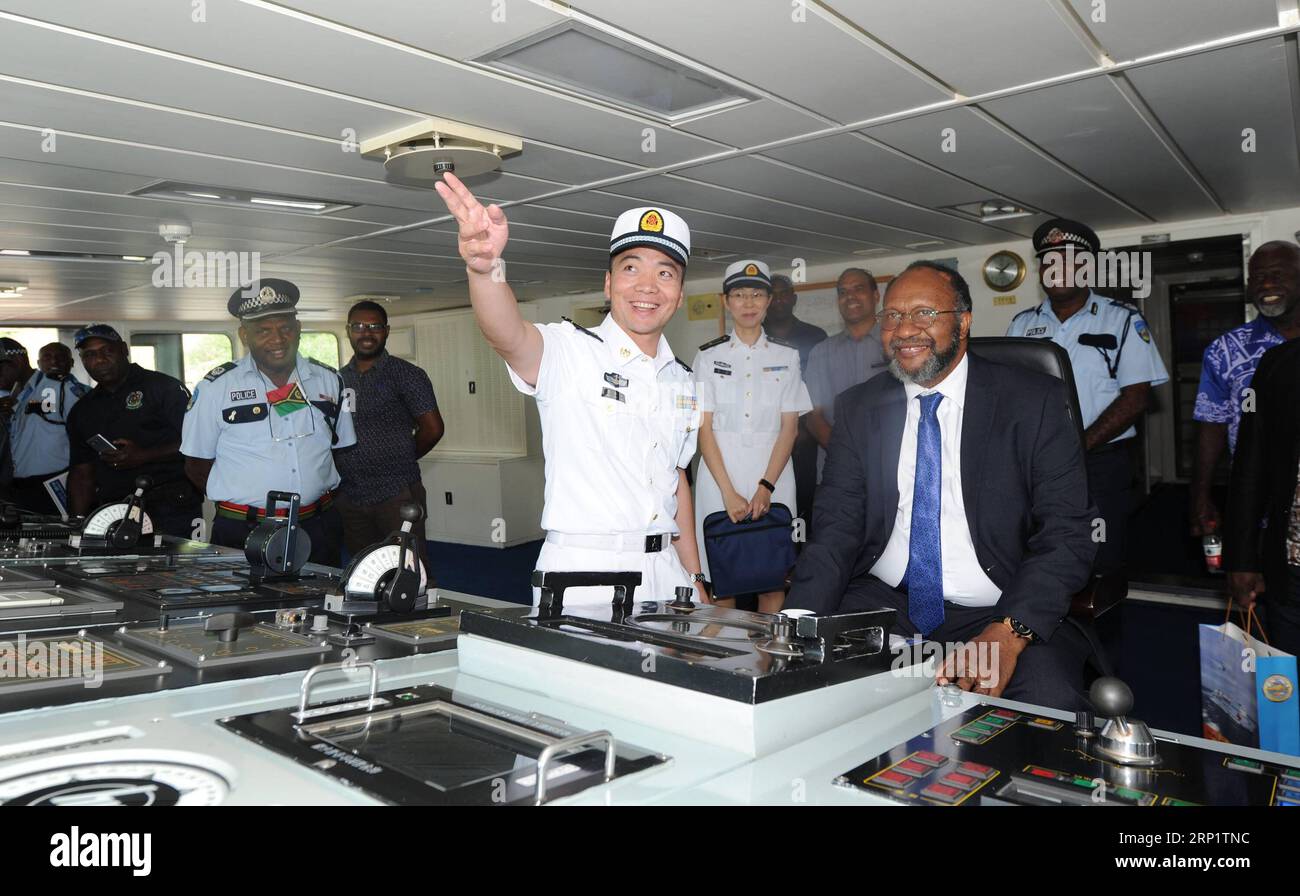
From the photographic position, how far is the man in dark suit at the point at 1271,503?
8.29 feet

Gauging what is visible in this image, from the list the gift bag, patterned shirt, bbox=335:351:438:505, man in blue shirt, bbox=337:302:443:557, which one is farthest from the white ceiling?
the gift bag

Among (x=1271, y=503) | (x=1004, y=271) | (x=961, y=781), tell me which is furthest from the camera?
(x=1004, y=271)

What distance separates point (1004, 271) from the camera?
6270 mm

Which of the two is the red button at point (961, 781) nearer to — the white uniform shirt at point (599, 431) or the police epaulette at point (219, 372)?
the white uniform shirt at point (599, 431)

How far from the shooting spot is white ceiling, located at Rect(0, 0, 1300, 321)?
2418 mm

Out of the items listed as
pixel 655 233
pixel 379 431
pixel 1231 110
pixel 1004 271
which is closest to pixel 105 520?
pixel 379 431

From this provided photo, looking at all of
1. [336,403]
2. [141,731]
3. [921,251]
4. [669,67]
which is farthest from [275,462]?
[921,251]

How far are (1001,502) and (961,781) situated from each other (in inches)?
47.0

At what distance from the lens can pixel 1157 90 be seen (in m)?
3.09

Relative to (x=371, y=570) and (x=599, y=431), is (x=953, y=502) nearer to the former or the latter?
(x=599, y=431)

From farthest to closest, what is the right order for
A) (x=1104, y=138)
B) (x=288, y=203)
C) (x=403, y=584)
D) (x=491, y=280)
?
(x=288, y=203), (x=1104, y=138), (x=403, y=584), (x=491, y=280)

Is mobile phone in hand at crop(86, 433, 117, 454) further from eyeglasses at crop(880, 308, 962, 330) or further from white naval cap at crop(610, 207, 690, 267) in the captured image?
eyeglasses at crop(880, 308, 962, 330)
